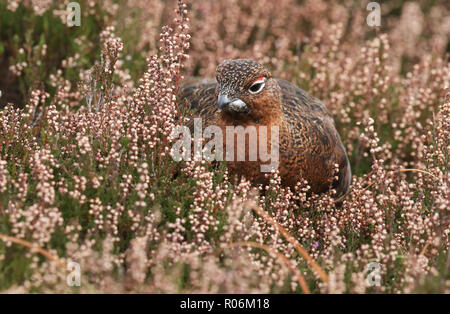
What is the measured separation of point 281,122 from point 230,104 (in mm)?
445

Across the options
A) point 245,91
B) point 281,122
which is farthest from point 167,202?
point 281,122

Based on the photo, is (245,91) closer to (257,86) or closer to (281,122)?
(257,86)

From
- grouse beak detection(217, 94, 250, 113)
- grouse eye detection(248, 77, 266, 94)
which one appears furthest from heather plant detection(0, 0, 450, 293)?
grouse eye detection(248, 77, 266, 94)

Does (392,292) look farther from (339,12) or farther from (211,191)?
(339,12)

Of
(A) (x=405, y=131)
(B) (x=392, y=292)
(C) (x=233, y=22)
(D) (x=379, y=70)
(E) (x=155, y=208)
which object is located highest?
(C) (x=233, y=22)

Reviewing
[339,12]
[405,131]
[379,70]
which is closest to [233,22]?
[339,12]

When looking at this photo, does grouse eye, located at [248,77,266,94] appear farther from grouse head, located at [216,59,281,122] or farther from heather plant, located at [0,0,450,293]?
heather plant, located at [0,0,450,293]

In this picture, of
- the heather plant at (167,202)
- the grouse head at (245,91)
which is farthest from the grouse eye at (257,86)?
the heather plant at (167,202)

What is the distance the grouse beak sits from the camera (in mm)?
3602

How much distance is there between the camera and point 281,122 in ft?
12.7

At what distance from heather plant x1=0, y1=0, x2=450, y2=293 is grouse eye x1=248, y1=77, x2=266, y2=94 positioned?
18.6 inches

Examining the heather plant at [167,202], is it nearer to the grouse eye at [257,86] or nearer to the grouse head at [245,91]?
the grouse head at [245,91]

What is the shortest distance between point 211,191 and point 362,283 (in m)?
1.00

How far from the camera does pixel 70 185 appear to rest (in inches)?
120
